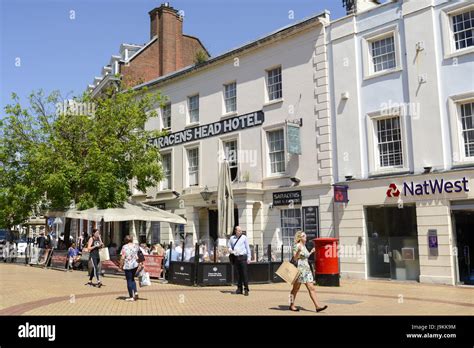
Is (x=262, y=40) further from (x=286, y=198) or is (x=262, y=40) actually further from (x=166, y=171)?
(x=166, y=171)

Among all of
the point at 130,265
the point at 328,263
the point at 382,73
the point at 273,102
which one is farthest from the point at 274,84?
the point at 130,265

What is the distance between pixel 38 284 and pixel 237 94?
1257cm

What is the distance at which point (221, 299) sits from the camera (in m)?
12.7

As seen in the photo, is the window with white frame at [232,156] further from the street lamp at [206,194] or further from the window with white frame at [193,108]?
the window with white frame at [193,108]

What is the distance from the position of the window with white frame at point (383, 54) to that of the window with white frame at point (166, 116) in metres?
12.6

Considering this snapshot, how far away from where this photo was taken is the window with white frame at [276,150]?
71.3 feet

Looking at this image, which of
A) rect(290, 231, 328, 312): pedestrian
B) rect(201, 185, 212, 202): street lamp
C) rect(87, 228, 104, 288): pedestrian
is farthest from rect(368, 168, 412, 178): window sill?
rect(87, 228, 104, 288): pedestrian

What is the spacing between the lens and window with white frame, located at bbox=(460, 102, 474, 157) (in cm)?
1636

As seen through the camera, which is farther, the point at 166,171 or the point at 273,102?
the point at 166,171

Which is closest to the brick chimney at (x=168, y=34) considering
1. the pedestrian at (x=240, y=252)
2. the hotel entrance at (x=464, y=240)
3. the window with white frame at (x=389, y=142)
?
the window with white frame at (x=389, y=142)

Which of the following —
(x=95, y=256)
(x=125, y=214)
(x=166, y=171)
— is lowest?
(x=95, y=256)

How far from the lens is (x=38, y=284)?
15875 millimetres

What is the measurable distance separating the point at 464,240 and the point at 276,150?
864cm

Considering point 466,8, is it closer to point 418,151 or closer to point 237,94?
point 418,151
